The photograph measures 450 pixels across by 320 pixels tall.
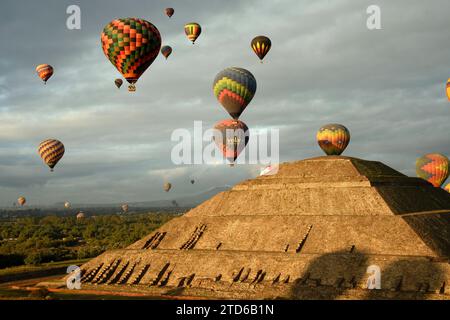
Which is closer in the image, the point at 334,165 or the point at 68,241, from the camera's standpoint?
the point at 334,165

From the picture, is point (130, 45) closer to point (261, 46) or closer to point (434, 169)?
point (261, 46)

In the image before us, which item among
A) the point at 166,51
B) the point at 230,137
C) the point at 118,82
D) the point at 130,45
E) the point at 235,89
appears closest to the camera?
the point at 130,45

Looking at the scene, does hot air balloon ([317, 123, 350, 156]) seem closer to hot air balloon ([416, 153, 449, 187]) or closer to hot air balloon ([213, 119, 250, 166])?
hot air balloon ([213, 119, 250, 166])

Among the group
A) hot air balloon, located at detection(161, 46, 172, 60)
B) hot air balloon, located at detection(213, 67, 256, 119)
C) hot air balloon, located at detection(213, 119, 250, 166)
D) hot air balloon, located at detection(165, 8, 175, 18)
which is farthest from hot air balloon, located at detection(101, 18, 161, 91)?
hot air balloon, located at detection(161, 46, 172, 60)

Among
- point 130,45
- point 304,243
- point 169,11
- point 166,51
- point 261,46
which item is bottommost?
point 304,243

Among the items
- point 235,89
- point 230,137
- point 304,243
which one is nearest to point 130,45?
point 235,89

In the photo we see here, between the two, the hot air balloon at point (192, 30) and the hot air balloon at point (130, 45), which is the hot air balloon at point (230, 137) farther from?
the hot air balloon at point (130, 45)
